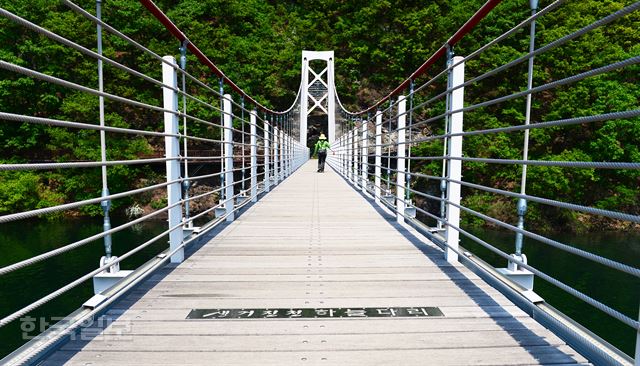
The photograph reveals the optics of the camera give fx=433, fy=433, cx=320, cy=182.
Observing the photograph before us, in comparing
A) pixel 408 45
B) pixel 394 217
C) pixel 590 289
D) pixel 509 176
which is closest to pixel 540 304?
pixel 394 217

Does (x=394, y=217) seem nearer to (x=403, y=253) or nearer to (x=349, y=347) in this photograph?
(x=403, y=253)

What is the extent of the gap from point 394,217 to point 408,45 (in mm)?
21750

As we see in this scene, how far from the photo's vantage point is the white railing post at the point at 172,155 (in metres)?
1.92

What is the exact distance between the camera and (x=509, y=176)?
16312 millimetres

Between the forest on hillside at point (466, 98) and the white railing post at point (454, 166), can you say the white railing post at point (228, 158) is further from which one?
the forest on hillside at point (466, 98)

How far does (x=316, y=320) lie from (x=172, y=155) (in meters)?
1.04

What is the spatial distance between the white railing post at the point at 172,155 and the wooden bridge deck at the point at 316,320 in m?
0.13

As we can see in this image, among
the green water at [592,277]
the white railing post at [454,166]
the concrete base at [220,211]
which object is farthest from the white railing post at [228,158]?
the green water at [592,277]

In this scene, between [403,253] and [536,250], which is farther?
[536,250]

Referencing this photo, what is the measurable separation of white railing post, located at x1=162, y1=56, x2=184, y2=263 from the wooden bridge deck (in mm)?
132

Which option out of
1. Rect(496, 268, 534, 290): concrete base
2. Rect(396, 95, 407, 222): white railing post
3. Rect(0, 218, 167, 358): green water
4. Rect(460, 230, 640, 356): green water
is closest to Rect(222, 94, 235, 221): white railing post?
Rect(396, 95, 407, 222): white railing post

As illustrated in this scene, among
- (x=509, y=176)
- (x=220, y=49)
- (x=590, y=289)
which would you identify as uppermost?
(x=220, y=49)

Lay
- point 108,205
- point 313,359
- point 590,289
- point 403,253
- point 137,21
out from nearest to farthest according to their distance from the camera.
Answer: point 313,359
point 108,205
point 403,253
point 590,289
point 137,21

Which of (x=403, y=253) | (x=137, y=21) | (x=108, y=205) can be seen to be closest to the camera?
(x=108, y=205)
